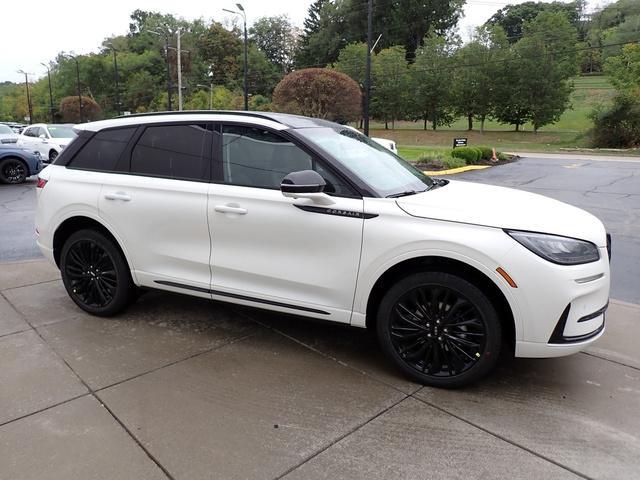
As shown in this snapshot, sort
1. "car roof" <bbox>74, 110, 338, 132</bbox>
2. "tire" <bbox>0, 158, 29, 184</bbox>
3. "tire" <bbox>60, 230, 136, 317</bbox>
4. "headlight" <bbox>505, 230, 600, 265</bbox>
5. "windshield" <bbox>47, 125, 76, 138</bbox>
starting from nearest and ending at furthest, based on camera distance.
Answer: "headlight" <bbox>505, 230, 600, 265</bbox>
"car roof" <bbox>74, 110, 338, 132</bbox>
"tire" <bbox>60, 230, 136, 317</bbox>
"tire" <bbox>0, 158, 29, 184</bbox>
"windshield" <bbox>47, 125, 76, 138</bbox>

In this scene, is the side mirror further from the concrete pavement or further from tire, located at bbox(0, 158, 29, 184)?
tire, located at bbox(0, 158, 29, 184)

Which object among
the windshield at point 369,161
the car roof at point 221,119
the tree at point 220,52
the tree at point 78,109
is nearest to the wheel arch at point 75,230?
the car roof at point 221,119

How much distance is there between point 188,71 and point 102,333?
8467 centimetres

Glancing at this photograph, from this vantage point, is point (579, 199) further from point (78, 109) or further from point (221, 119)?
point (78, 109)

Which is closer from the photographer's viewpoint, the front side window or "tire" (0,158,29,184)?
the front side window

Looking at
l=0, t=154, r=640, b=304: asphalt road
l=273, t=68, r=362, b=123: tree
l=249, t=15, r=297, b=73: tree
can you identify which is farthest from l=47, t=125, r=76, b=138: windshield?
l=249, t=15, r=297, b=73: tree

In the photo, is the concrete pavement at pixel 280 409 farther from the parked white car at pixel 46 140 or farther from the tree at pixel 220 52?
the tree at pixel 220 52

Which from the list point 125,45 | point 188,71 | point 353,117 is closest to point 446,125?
point 353,117

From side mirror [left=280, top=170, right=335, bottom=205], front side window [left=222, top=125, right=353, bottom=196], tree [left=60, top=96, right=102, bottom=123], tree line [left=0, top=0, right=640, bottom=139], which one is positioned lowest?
side mirror [left=280, top=170, right=335, bottom=205]

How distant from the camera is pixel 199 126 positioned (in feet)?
12.7

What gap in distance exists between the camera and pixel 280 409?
2.94m

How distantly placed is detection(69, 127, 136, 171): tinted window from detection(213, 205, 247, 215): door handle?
1.17m

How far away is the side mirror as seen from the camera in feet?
10.2

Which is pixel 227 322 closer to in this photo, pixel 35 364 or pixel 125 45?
pixel 35 364
